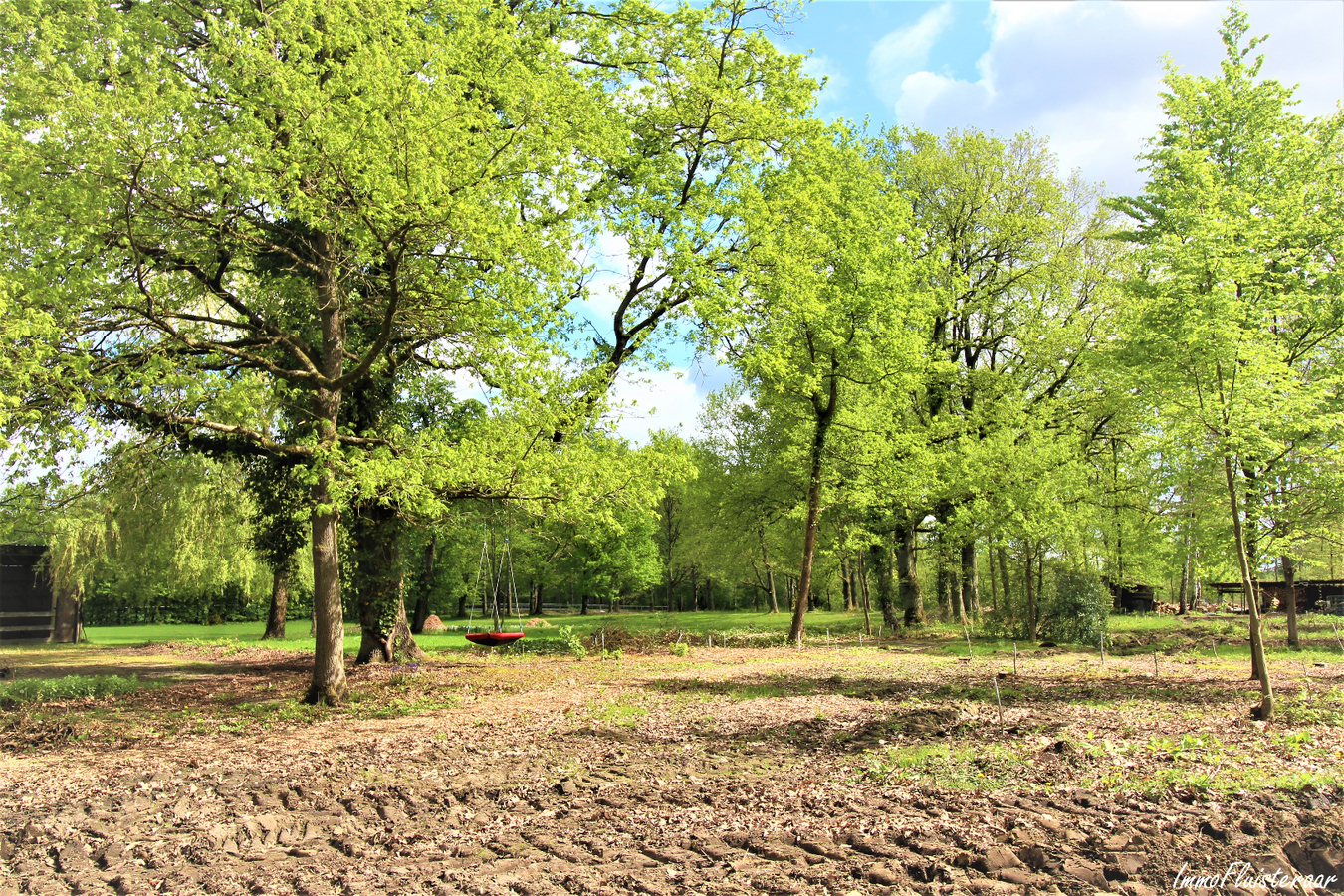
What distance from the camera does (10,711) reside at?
460 inches

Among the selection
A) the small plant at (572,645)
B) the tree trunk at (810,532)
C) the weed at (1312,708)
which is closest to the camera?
the weed at (1312,708)

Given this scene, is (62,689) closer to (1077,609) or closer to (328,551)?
(328,551)

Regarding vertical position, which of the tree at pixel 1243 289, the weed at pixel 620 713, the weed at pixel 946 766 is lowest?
the weed at pixel 620 713

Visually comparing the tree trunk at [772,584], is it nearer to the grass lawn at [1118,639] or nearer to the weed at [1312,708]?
the grass lawn at [1118,639]

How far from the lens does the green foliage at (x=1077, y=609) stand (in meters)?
19.7

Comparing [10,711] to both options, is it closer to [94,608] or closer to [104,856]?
[104,856]

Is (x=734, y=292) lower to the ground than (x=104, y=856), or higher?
higher

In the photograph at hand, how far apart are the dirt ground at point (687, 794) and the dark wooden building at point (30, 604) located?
16899 mm

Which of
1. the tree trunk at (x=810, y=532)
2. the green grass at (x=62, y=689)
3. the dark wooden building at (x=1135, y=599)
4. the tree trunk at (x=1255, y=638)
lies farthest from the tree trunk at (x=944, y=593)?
the green grass at (x=62, y=689)

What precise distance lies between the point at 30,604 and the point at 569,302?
24533 millimetres

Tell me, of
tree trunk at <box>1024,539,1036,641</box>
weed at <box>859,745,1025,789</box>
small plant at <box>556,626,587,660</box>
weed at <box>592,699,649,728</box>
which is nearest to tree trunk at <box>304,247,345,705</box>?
weed at <box>592,699,649,728</box>

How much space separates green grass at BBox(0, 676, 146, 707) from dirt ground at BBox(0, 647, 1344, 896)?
1008mm

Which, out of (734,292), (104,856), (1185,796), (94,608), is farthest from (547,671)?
(94,608)

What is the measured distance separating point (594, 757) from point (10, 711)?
9567 millimetres
